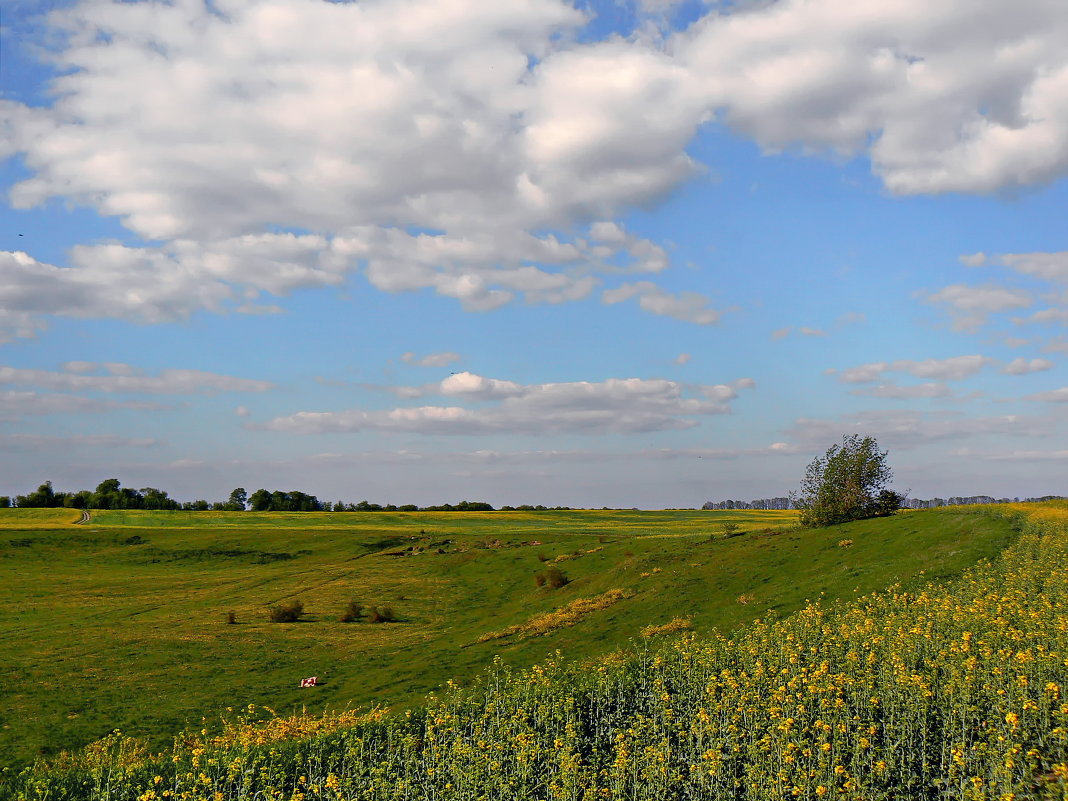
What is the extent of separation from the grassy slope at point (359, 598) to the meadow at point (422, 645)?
281 mm

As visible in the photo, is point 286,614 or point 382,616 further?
point 382,616

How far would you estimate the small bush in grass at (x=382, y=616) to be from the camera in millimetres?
66750

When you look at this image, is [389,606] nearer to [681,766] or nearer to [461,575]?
[461,575]

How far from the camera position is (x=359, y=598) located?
78.9m

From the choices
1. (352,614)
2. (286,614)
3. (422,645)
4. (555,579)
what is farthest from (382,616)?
(555,579)

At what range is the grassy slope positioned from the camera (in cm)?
4069

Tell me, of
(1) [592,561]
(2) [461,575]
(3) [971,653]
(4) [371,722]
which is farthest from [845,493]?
(4) [371,722]

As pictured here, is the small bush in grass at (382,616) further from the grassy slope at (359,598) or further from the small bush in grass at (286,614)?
the small bush in grass at (286,614)

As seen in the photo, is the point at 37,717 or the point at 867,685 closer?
the point at 867,685

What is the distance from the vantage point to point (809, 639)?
25.5m

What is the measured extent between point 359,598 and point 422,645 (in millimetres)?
28309

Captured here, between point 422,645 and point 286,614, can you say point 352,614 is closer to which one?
point 286,614

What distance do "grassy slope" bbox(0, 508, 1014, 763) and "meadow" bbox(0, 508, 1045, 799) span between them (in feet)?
0.92

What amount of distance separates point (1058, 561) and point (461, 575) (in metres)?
66.0
